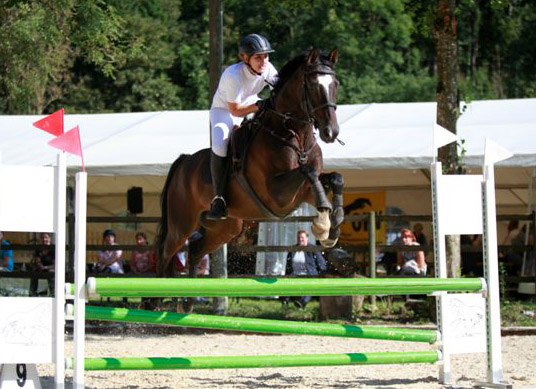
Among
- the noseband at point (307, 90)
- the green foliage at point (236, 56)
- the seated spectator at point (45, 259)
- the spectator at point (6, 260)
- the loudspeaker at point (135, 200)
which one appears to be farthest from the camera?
the green foliage at point (236, 56)

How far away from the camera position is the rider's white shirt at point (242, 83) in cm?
628

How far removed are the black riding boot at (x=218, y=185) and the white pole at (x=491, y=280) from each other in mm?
1914

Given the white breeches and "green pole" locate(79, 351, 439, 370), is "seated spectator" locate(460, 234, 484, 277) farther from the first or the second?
"green pole" locate(79, 351, 439, 370)

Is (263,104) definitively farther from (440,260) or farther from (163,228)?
(163,228)

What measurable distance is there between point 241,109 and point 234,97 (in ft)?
0.35

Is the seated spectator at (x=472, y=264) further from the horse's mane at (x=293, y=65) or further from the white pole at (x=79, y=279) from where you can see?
the white pole at (x=79, y=279)

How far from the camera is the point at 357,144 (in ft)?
39.7

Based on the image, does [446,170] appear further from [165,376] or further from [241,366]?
[241,366]

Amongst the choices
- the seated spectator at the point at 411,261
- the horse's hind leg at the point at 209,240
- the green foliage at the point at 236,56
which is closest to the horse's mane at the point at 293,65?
the horse's hind leg at the point at 209,240

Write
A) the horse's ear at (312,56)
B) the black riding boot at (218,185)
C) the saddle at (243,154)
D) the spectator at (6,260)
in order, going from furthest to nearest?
the spectator at (6,260)
the black riding boot at (218,185)
the saddle at (243,154)
the horse's ear at (312,56)

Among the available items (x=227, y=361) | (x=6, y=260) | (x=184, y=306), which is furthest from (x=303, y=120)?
(x=6, y=260)

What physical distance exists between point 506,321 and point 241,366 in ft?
20.6

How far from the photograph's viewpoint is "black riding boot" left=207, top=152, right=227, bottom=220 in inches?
250

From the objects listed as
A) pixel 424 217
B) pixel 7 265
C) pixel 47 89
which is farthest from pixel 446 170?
pixel 47 89
